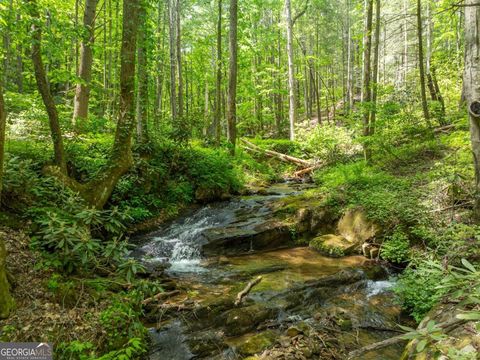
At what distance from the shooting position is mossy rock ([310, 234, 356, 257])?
768cm

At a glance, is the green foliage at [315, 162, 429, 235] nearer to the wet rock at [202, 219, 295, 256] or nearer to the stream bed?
the stream bed

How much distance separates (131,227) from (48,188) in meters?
2.90

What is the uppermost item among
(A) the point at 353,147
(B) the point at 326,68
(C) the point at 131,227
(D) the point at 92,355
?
(B) the point at 326,68

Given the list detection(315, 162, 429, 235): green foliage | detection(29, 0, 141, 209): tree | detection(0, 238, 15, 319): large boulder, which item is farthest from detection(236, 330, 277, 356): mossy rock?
detection(29, 0, 141, 209): tree

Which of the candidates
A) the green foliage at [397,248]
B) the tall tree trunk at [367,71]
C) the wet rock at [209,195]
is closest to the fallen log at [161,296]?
the green foliage at [397,248]

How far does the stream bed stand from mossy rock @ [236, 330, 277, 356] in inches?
0.5

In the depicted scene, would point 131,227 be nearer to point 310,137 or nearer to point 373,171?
point 373,171

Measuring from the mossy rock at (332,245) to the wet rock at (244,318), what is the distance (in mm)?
3069

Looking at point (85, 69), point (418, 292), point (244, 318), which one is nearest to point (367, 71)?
point (418, 292)

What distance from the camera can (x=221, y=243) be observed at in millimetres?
8039

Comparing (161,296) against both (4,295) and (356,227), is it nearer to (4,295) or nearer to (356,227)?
(4,295)

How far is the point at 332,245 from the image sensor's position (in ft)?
25.9

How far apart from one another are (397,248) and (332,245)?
1595 mm

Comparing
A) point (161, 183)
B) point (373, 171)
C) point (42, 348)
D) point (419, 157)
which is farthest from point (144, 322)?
point (419, 157)
